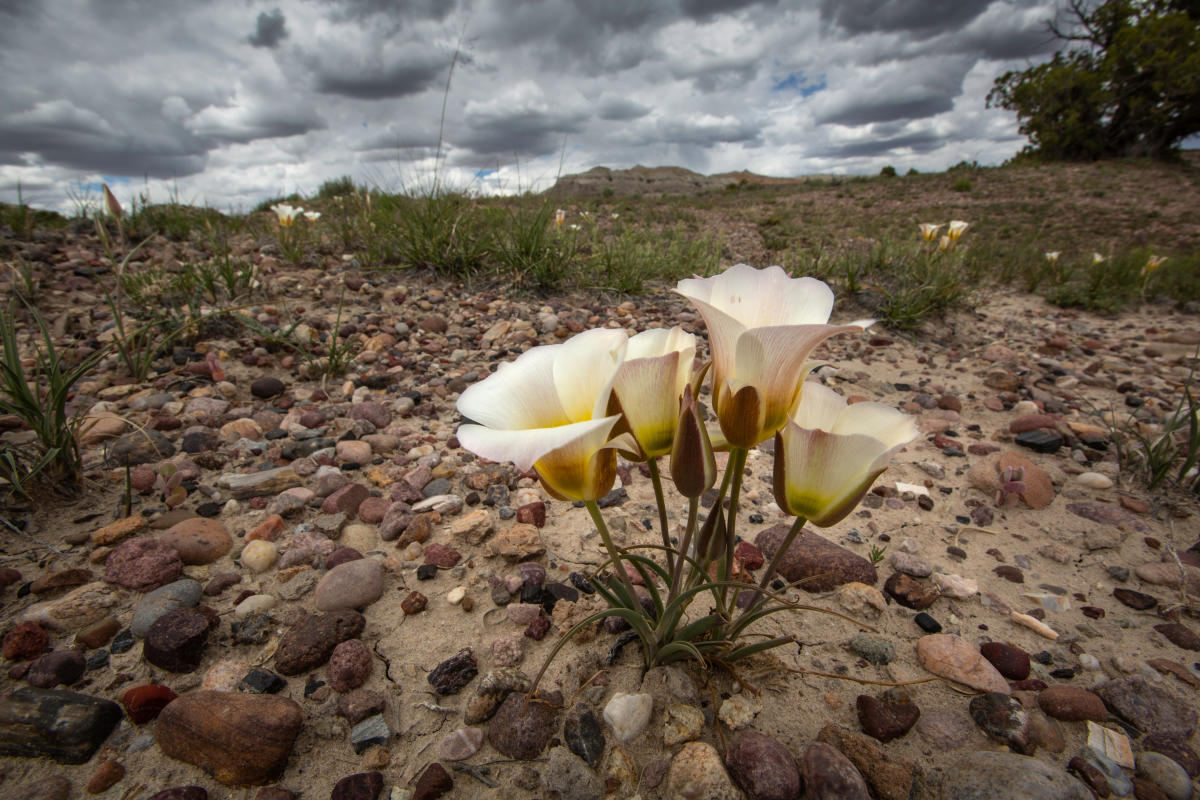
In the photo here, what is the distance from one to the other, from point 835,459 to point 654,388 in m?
0.37

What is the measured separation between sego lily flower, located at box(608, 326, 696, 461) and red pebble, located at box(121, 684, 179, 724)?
139cm

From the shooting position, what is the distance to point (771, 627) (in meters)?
1.67

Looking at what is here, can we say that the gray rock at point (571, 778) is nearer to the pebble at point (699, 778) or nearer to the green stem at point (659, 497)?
the pebble at point (699, 778)

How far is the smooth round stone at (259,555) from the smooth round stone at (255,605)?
6.3 inches

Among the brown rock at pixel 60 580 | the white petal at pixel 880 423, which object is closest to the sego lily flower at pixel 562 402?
the white petal at pixel 880 423

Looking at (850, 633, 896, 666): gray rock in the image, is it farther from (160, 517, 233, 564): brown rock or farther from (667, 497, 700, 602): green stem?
(160, 517, 233, 564): brown rock

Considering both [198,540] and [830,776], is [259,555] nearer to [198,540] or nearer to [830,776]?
[198,540]

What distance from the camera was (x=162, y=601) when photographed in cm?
163

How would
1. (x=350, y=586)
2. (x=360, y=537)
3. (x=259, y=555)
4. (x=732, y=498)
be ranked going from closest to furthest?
(x=732, y=498)
(x=350, y=586)
(x=259, y=555)
(x=360, y=537)

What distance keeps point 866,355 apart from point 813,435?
136 inches

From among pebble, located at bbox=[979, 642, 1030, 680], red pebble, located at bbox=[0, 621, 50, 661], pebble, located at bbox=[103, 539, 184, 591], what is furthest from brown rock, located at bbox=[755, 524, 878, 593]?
red pebble, located at bbox=[0, 621, 50, 661]

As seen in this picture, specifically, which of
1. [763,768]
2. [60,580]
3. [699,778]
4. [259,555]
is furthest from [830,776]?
[60,580]

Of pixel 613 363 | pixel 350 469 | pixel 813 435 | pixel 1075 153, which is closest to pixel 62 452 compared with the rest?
pixel 350 469

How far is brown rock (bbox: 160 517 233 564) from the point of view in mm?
1854
